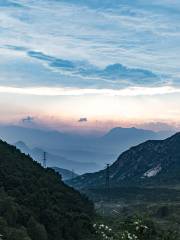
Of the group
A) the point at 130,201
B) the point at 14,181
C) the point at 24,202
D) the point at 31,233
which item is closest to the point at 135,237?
the point at 31,233

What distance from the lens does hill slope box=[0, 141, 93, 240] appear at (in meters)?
71.6

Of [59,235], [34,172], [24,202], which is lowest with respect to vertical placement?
[59,235]

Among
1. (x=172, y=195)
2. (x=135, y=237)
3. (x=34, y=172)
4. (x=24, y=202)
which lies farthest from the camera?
(x=172, y=195)

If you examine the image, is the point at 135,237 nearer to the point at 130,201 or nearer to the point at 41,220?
the point at 41,220

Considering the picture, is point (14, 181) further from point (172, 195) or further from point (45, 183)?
point (172, 195)

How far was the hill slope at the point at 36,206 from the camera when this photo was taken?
71.6 m

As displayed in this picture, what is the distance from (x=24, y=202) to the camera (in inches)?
3403

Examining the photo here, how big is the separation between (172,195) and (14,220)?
135086mm

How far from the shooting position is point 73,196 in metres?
110

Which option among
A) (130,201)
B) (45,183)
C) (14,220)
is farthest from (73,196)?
(130,201)

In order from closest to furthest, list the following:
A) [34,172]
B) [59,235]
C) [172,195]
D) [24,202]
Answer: [59,235] < [24,202] < [34,172] < [172,195]

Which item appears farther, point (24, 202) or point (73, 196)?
point (73, 196)

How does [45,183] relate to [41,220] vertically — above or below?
above

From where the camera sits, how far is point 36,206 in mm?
86250
